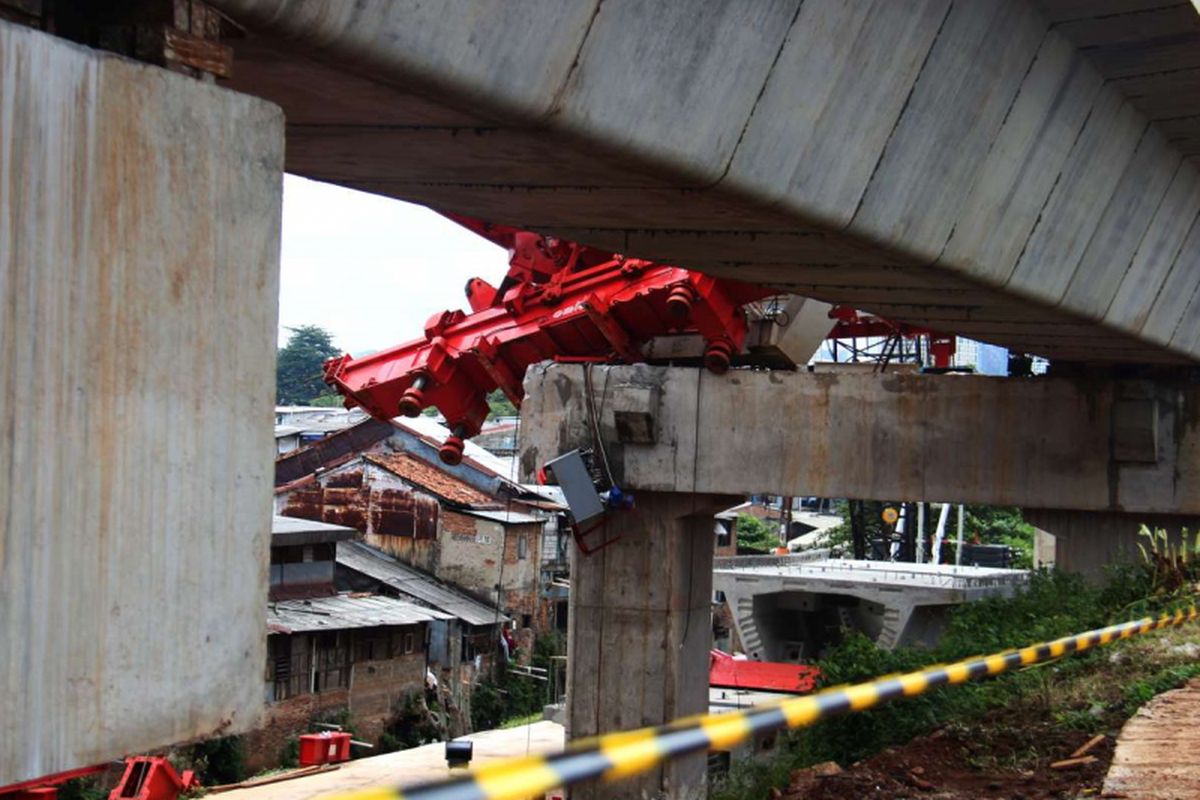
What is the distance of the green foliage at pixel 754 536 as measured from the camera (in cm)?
5391

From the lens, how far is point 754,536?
5481 cm

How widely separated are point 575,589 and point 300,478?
73.5ft

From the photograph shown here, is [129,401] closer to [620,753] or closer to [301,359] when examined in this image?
[620,753]

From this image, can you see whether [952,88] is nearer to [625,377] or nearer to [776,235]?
[776,235]

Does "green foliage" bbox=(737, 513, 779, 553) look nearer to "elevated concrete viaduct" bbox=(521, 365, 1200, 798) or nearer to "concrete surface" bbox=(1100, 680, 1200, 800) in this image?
"elevated concrete viaduct" bbox=(521, 365, 1200, 798)

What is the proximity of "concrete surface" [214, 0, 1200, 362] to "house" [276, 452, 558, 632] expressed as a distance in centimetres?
2532

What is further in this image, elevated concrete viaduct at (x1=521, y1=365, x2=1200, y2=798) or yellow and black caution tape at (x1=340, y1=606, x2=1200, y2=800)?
elevated concrete viaduct at (x1=521, y1=365, x2=1200, y2=798)

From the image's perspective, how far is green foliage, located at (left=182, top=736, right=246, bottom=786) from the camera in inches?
934

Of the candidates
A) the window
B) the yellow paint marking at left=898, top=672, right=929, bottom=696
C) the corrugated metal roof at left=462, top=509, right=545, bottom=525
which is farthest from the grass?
the yellow paint marking at left=898, top=672, right=929, bottom=696

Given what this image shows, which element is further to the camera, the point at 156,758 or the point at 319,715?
the point at 319,715

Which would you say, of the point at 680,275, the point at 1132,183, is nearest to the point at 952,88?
the point at 1132,183

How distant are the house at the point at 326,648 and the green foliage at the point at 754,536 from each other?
76.6 ft

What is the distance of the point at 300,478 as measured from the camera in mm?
37719

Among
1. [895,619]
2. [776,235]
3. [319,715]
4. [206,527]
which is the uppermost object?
[776,235]
